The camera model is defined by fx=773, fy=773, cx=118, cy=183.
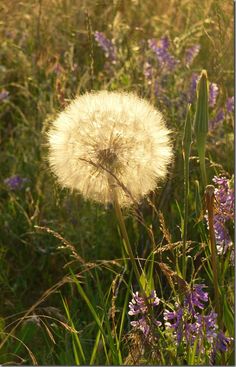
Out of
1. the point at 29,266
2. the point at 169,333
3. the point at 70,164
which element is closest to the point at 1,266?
the point at 29,266

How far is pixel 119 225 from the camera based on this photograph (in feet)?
7.68

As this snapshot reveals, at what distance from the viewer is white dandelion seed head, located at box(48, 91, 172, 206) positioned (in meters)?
1.90

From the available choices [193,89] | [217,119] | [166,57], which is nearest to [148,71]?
[166,57]

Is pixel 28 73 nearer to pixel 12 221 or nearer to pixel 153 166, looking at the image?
pixel 12 221

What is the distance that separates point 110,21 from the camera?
12.7 feet

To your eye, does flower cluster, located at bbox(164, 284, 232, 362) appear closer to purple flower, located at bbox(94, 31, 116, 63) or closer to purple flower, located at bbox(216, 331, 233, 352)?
purple flower, located at bbox(216, 331, 233, 352)

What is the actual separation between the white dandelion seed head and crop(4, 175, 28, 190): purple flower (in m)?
1.05

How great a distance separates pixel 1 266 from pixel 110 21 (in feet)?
5.57

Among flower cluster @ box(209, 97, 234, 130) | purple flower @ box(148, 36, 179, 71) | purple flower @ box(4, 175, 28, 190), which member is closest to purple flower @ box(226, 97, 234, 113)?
flower cluster @ box(209, 97, 234, 130)

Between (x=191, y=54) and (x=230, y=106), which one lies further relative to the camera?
(x=191, y=54)

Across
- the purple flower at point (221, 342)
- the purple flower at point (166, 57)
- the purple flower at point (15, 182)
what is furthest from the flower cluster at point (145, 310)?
the purple flower at point (166, 57)

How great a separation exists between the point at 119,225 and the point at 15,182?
2.67ft

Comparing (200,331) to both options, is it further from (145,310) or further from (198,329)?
(145,310)

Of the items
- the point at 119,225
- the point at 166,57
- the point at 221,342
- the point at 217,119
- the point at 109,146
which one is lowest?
the point at 221,342
